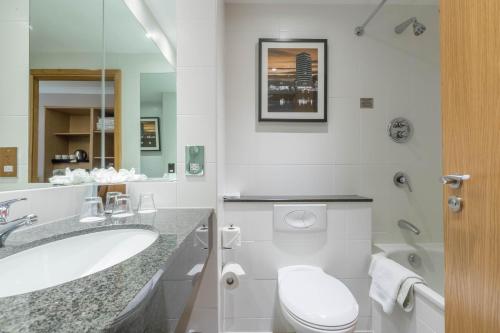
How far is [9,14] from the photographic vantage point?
735 mm

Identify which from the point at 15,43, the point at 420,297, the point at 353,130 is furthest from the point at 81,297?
the point at 353,130

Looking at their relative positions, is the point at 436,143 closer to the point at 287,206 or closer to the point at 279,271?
the point at 287,206

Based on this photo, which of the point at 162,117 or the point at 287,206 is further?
the point at 287,206

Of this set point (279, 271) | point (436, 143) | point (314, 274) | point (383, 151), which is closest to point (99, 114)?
point (279, 271)

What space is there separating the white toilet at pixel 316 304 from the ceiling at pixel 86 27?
57.8 inches

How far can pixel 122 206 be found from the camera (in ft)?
3.41

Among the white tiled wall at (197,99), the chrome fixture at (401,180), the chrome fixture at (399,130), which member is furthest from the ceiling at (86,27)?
the chrome fixture at (401,180)

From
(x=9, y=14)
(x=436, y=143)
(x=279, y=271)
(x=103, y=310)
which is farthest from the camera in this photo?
(x=436, y=143)

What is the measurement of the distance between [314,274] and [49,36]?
66.1 inches

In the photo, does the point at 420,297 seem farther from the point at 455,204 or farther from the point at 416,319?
the point at 455,204

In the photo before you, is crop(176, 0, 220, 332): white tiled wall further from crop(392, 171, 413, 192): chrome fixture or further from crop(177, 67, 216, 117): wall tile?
crop(392, 171, 413, 192): chrome fixture

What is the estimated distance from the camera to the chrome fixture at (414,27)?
157 cm

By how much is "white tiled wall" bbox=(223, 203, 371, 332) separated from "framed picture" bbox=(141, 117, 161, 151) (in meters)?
0.59

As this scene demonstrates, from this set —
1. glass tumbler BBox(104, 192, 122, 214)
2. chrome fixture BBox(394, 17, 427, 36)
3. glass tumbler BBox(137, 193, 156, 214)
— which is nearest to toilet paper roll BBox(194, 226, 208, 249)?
glass tumbler BBox(137, 193, 156, 214)
